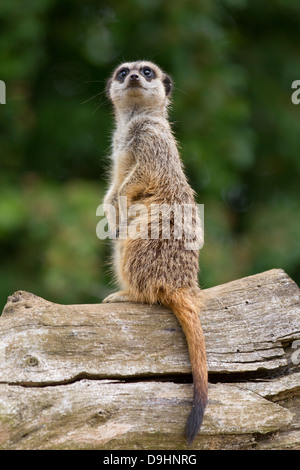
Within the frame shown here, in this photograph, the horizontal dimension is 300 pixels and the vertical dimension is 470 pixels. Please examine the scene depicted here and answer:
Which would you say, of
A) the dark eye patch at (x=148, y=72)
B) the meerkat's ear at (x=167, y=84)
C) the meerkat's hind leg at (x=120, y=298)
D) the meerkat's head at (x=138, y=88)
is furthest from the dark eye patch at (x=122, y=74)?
the meerkat's hind leg at (x=120, y=298)

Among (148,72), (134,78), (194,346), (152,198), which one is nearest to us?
(194,346)

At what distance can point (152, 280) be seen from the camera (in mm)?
3824

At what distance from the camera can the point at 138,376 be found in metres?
3.45

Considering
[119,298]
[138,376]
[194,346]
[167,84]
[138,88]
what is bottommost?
[138,376]

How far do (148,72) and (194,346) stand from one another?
2.48 meters

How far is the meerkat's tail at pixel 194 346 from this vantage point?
10.5 ft

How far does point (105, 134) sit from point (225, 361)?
5.07 m

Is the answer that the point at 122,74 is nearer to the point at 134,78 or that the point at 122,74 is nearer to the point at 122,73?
the point at 122,73

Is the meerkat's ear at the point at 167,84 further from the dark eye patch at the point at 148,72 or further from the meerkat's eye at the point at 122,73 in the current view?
the meerkat's eye at the point at 122,73

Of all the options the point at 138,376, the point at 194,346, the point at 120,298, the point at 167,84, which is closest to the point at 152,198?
the point at 120,298

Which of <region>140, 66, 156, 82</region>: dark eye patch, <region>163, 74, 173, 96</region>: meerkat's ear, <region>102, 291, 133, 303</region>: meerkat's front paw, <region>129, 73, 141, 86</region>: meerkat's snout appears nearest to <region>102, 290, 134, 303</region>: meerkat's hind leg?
<region>102, 291, 133, 303</region>: meerkat's front paw

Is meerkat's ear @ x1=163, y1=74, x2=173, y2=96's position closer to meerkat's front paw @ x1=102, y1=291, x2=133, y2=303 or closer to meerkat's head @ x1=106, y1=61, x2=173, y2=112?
meerkat's head @ x1=106, y1=61, x2=173, y2=112

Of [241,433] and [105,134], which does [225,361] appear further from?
[105,134]
